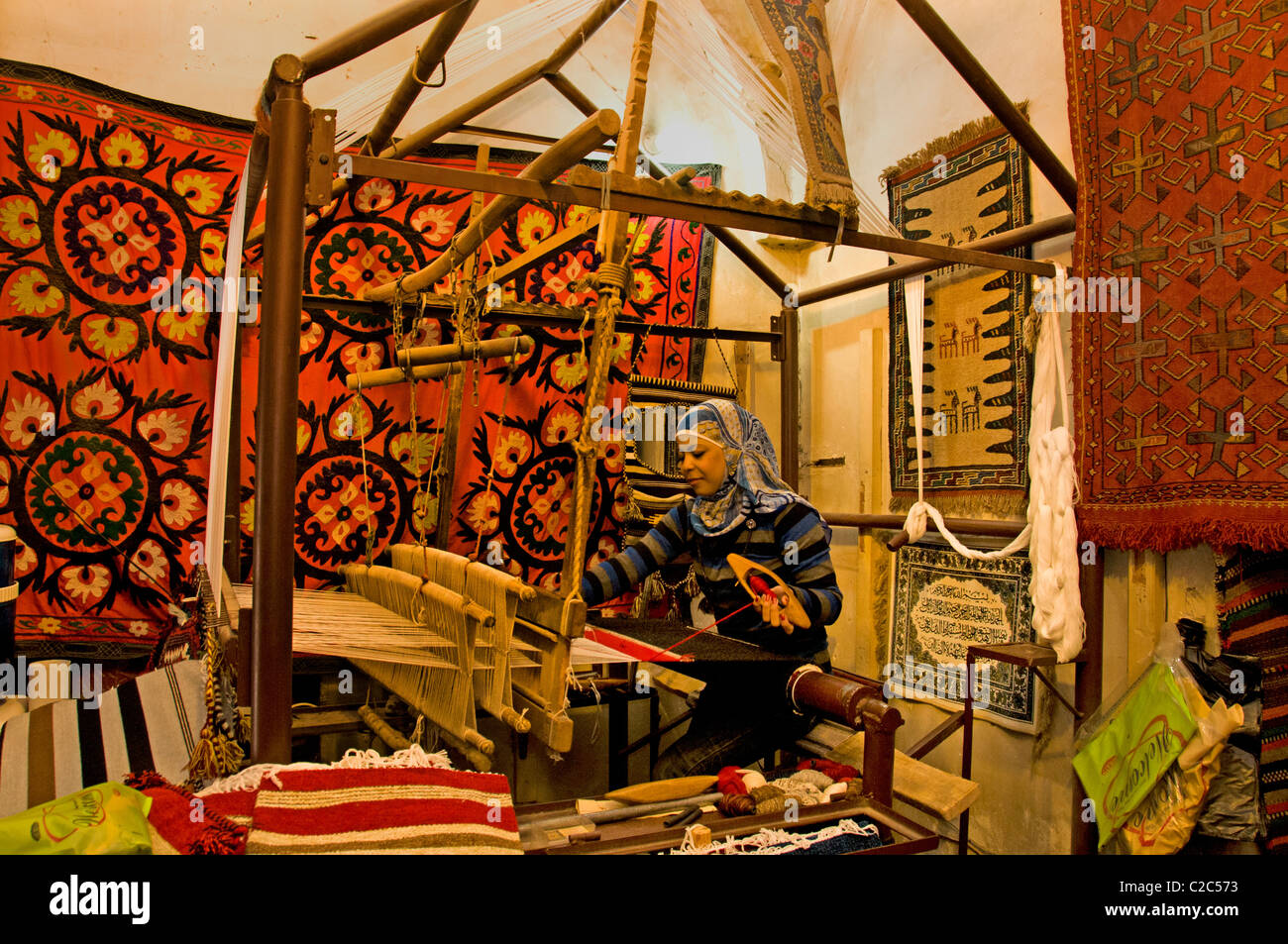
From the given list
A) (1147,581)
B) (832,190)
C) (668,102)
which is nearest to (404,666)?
(832,190)

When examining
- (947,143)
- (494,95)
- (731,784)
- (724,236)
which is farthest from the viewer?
(724,236)

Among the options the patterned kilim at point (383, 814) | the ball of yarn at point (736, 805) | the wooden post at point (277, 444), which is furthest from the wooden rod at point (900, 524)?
the wooden post at point (277, 444)

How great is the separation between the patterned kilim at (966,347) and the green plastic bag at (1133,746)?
839 mm

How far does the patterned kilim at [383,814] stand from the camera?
53.9 inches

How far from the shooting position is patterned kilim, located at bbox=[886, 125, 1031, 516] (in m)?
3.11

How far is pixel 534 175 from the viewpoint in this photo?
1929 mm

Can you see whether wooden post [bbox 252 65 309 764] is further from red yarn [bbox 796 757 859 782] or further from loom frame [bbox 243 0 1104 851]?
red yarn [bbox 796 757 859 782]

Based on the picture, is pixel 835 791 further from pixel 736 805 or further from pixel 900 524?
pixel 900 524

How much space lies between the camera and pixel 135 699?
2170mm

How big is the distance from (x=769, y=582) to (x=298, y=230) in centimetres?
165

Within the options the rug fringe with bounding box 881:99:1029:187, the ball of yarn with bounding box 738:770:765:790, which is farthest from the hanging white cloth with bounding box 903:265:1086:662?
the ball of yarn with bounding box 738:770:765:790

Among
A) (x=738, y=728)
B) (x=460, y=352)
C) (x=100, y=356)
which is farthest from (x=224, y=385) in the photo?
(x=100, y=356)

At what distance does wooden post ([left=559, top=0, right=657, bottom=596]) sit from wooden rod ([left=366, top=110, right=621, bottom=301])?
93mm
